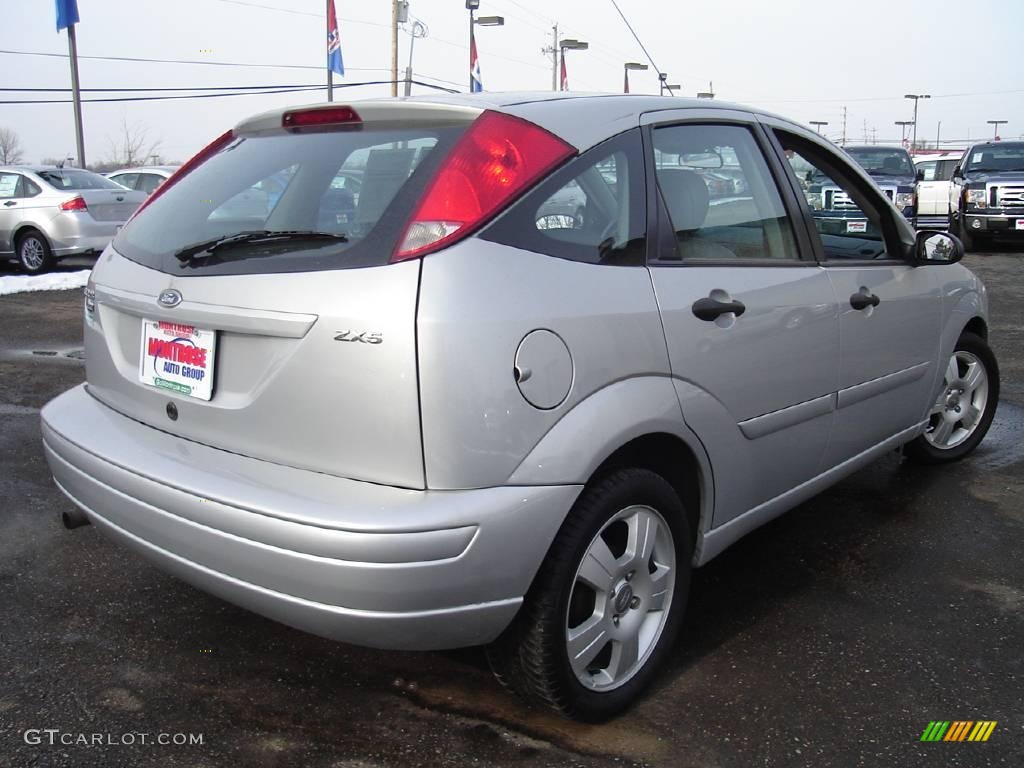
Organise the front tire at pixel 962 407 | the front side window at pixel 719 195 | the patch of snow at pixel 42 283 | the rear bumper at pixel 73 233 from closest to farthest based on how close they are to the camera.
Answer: the front side window at pixel 719 195 → the front tire at pixel 962 407 → the patch of snow at pixel 42 283 → the rear bumper at pixel 73 233

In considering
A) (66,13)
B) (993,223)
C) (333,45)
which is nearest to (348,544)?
(993,223)

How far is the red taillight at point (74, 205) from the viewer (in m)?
12.7

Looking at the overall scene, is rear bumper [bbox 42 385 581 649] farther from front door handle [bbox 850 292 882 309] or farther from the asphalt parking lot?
front door handle [bbox 850 292 882 309]

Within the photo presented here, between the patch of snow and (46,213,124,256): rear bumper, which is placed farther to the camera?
(46,213,124,256): rear bumper

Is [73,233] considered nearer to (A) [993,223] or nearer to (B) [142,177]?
(B) [142,177]

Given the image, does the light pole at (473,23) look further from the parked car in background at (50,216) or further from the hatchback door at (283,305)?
the hatchback door at (283,305)

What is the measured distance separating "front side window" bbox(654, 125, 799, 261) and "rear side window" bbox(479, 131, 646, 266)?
119 mm

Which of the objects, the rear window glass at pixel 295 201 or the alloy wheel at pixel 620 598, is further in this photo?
the alloy wheel at pixel 620 598

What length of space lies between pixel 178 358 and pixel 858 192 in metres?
2.66

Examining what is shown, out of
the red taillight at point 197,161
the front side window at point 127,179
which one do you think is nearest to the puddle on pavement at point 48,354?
the red taillight at point 197,161

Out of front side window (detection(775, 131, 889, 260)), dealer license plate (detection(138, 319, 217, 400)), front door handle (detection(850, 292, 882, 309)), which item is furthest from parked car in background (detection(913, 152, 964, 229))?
dealer license plate (detection(138, 319, 217, 400))

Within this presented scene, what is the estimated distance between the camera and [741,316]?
2.78 meters

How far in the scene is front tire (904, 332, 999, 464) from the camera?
452cm

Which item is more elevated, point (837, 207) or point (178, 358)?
point (837, 207)
